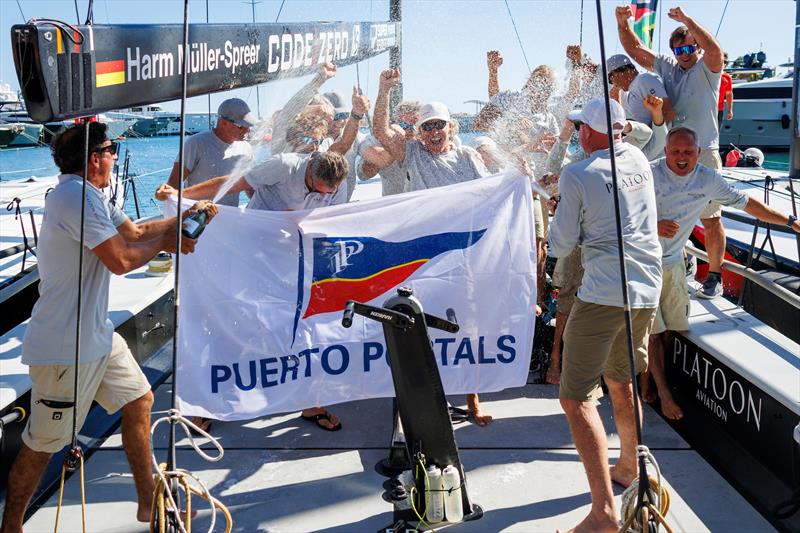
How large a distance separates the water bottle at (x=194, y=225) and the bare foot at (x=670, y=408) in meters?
2.80

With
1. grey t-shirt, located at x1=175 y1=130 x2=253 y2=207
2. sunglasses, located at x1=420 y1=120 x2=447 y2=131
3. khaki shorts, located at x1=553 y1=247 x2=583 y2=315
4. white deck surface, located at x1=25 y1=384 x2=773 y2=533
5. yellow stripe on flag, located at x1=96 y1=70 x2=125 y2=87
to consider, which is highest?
yellow stripe on flag, located at x1=96 y1=70 x2=125 y2=87

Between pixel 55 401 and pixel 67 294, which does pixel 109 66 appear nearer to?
pixel 67 294

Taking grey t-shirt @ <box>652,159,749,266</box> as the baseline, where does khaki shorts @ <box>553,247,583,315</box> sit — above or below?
below

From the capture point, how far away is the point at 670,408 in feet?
14.8

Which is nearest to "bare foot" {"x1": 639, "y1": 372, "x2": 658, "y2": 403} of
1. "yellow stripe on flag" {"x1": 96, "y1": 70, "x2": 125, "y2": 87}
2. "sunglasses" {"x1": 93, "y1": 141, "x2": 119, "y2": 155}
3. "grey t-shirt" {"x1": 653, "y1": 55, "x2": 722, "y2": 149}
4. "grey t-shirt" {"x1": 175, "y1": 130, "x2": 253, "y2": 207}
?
"grey t-shirt" {"x1": 653, "y1": 55, "x2": 722, "y2": 149}

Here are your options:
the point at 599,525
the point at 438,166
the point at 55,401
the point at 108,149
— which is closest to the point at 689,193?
the point at 438,166

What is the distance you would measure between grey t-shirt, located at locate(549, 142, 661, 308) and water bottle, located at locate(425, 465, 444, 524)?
0.97 meters

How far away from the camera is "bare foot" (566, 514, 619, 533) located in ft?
10.6

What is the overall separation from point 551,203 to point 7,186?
765 cm

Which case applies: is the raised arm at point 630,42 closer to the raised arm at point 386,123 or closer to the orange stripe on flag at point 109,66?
the raised arm at point 386,123

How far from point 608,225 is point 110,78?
82.4 inches

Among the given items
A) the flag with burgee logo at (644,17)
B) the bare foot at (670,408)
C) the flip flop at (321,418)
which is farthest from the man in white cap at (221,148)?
the flag with burgee logo at (644,17)

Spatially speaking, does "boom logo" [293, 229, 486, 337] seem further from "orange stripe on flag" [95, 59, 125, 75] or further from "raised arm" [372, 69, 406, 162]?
"orange stripe on flag" [95, 59, 125, 75]

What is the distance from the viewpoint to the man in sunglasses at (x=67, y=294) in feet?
10.2
